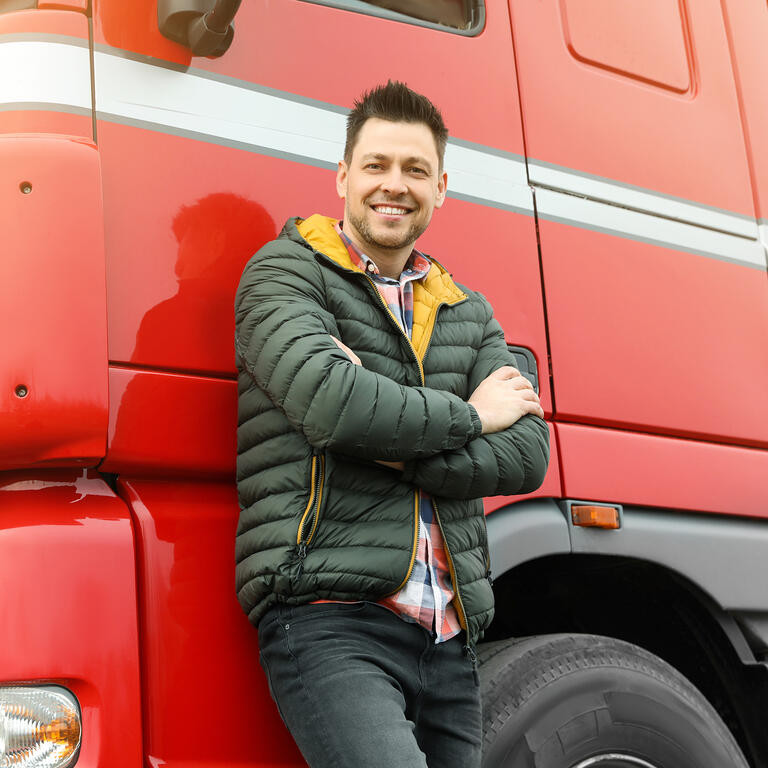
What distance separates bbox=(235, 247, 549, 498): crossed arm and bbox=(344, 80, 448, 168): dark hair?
37 centimetres

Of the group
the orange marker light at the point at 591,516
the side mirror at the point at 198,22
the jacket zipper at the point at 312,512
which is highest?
the side mirror at the point at 198,22

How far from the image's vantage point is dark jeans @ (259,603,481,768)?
1.57 m

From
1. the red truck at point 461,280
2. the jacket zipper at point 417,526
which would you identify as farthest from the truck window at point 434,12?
the jacket zipper at point 417,526

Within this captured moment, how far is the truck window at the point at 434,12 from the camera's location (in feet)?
7.46

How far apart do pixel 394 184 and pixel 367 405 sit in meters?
0.53

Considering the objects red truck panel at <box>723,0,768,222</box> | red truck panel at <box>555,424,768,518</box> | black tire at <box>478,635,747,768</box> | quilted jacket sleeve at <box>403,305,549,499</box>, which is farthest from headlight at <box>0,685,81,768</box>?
red truck panel at <box>723,0,768,222</box>

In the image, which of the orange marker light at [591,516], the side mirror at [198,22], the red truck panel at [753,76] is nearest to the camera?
the side mirror at [198,22]

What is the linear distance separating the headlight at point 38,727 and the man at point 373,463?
34cm

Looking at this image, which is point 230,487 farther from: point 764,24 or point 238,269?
point 764,24

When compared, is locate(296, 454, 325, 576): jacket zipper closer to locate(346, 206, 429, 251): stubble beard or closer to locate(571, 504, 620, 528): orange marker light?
locate(346, 206, 429, 251): stubble beard

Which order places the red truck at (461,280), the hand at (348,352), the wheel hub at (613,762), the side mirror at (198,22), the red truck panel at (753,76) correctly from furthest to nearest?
the red truck panel at (753,76), the wheel hub at (613,762), the side mirror at (198,22), the hand at (348,352), the red truck at (461,280)

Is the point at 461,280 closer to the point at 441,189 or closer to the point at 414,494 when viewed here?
the point at 441,189

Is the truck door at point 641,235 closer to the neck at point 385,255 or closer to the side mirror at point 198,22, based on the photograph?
the neck at point 385,255

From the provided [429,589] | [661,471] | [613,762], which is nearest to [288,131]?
[429,589]
